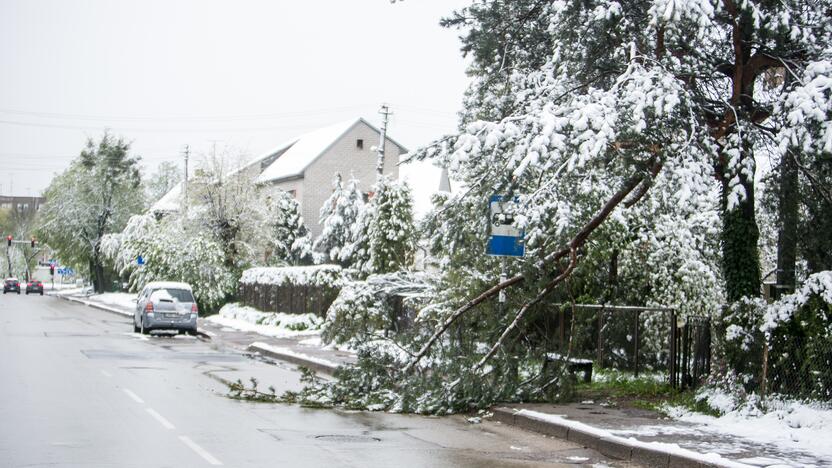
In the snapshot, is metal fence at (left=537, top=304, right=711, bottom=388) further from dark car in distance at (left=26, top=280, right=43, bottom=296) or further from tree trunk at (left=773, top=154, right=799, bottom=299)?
dark car in distance at (left=26, top=280, right=43, bottom=296)

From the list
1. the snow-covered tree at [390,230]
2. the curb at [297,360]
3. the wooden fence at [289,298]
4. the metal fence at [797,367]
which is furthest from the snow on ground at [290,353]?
the snow-covered tree at [390,230]

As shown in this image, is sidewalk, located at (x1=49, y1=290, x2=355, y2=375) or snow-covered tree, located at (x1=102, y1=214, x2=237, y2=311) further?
snow-covered tree, located at (x1=102, y1=214, x2=237, y2=311)

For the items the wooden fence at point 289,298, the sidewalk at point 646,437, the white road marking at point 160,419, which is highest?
the wooden fence at point 289,298

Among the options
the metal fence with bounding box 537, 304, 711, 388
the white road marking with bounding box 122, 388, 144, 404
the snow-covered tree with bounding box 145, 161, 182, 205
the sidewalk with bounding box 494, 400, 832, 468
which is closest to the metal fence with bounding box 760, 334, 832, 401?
the sidewalk with bounding box 494, 400, 832, 468

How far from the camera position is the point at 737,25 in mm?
13875

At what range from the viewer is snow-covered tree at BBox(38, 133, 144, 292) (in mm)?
76375

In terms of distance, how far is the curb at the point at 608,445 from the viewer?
31.9ft

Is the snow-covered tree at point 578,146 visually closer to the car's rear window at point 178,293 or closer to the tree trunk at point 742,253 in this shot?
the tree trunk at point 742,253

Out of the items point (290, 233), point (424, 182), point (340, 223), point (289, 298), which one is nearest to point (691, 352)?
point (289, 298)

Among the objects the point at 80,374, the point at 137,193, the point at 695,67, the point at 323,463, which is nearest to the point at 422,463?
the point at 323,463

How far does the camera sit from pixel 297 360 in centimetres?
2288

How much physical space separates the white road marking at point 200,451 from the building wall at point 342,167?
57.0 metres

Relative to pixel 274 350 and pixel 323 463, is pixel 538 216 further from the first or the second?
pixel 274 350

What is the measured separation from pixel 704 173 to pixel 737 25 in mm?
3121
